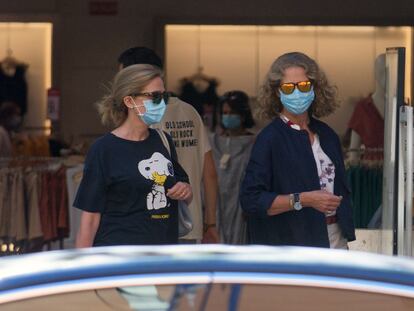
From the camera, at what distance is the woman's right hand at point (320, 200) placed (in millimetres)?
5288

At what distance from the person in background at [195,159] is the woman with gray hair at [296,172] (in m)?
0.57

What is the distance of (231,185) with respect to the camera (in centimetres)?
823

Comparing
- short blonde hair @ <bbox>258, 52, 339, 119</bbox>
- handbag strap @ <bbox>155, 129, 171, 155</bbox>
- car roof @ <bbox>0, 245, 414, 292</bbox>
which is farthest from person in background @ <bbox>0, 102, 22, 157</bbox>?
car roof @ <bbox>0, 245, 414, 292</bbox>

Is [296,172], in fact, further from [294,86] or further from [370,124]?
[370,124]

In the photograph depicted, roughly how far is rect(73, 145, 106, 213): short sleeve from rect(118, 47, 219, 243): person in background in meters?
1.14

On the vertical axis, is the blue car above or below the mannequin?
below

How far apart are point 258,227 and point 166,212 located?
2.07 feet

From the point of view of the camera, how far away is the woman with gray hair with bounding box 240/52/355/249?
5430 mm

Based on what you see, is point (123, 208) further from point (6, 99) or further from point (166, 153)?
point (6, 99)

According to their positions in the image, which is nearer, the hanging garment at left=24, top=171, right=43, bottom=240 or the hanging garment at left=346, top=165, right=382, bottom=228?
the hanging garment at left=346, top=165, right=382, bottom=228

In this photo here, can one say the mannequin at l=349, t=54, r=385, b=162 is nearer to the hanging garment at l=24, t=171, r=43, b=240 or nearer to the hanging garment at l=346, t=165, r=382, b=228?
the hanging garment at l=346, t=165, r=382, b=228

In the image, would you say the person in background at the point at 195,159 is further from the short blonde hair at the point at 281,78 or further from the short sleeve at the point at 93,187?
the short sleeve at the point at 93,187

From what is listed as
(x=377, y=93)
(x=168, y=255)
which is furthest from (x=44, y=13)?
(x=168, y=255)

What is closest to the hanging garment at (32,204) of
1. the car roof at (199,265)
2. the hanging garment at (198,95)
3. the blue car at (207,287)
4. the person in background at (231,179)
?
the person in background at (231,179)
